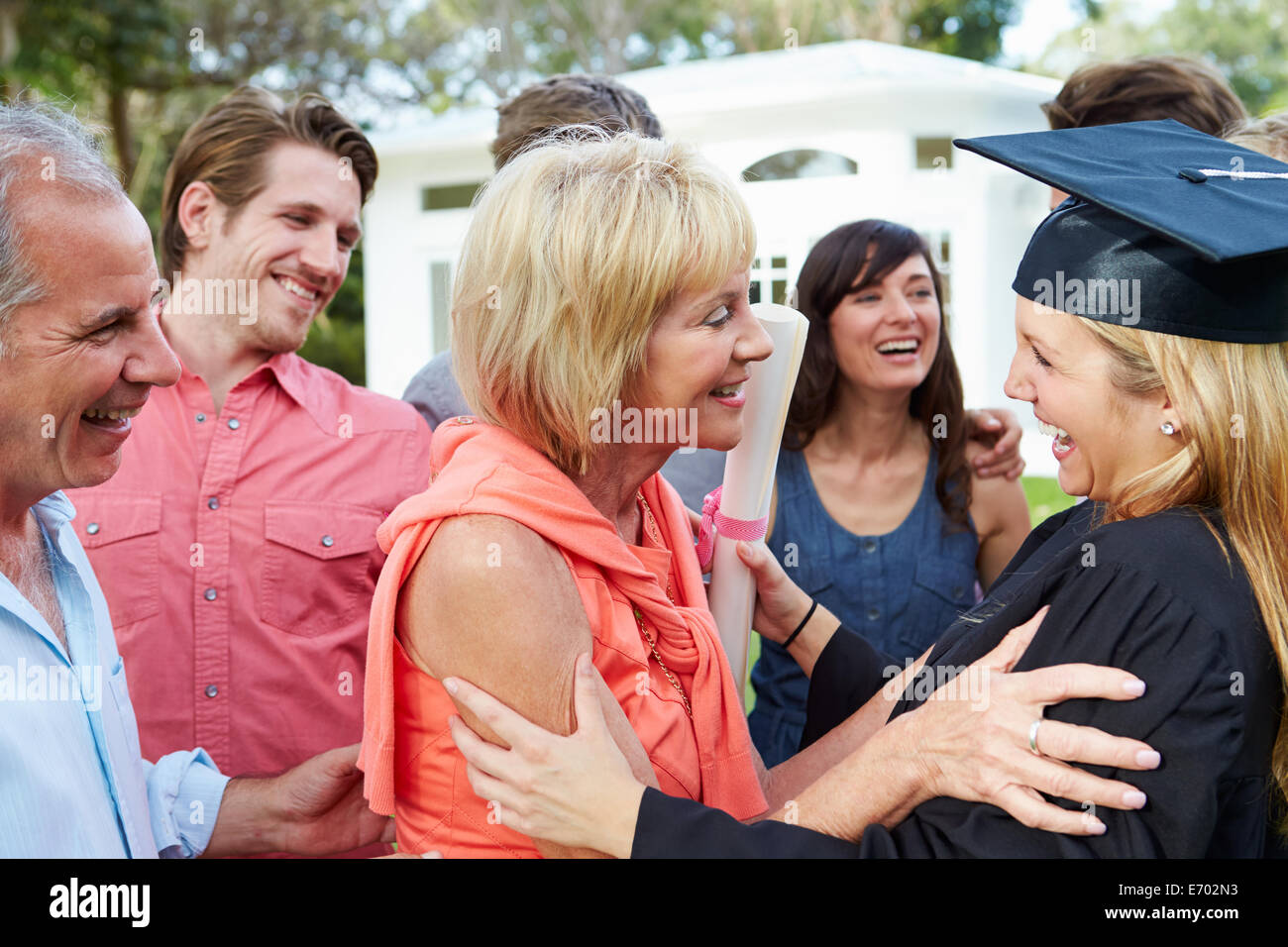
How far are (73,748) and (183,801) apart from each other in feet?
1.92

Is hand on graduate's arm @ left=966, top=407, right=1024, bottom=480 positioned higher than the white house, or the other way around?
the white house

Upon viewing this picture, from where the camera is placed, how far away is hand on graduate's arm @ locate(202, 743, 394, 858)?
7.82 feet

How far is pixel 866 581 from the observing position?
340 centimetres

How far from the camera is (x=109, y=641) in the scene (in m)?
2.16

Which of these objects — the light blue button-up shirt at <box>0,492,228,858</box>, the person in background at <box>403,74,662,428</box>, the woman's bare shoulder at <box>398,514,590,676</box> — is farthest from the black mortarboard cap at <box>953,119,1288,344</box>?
the light blue button-up shirt at <box>0,492,228,858</box>

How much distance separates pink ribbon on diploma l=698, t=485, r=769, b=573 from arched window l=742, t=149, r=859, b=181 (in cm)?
1108

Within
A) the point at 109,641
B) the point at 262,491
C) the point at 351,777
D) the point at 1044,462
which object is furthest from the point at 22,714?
the point at 1044,462

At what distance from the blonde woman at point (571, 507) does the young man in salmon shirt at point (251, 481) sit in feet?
3.09

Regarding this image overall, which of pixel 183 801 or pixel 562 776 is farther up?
pixel 562 776

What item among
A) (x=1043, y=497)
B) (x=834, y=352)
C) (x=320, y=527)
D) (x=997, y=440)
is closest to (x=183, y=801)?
(x=320, y=527)

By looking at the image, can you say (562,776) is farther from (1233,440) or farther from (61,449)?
(1233,440)

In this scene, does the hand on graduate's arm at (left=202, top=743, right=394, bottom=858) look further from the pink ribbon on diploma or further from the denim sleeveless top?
the denim sleeveless top
